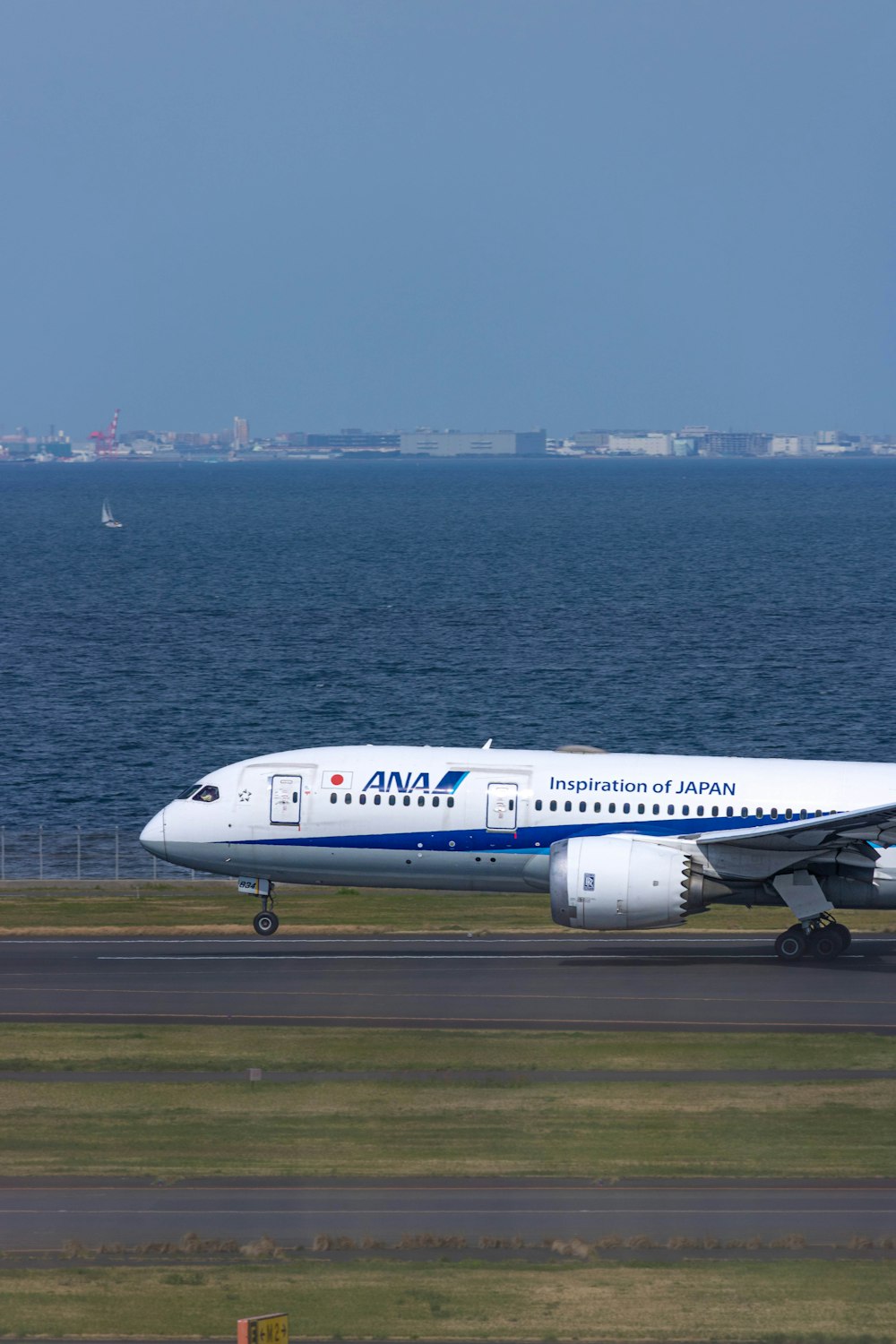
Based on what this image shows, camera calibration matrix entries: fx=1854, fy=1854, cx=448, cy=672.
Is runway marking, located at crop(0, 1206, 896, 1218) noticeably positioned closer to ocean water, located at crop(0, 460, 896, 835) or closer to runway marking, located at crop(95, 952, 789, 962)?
runway marking, located at crop(95, 952, 789, 962)

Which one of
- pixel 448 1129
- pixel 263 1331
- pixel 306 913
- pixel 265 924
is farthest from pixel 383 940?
pixel 263 1331

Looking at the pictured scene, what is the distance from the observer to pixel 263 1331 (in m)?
16.6

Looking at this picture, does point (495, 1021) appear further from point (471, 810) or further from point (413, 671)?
point (413, 671)

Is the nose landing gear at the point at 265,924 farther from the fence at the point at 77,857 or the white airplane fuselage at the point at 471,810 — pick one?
the fence at the point at 77,857

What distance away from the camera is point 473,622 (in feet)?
472

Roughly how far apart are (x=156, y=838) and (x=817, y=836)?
611 inches

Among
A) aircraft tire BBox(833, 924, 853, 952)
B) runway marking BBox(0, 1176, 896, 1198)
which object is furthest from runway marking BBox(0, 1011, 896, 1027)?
runway marking BBox(0, 1176, 896, 1198)

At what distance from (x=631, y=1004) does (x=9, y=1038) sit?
1216 centimetres

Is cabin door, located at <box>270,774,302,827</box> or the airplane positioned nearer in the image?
the airplane

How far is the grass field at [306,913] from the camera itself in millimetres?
47344

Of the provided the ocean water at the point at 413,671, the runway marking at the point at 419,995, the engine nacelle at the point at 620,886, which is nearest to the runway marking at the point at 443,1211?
the runway marking at the point at 419,995

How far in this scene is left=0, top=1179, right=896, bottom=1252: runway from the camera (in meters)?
23.7

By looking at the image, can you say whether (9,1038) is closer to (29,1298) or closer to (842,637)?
(29,1298)

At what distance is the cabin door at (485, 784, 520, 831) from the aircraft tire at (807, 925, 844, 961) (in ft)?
23.7
